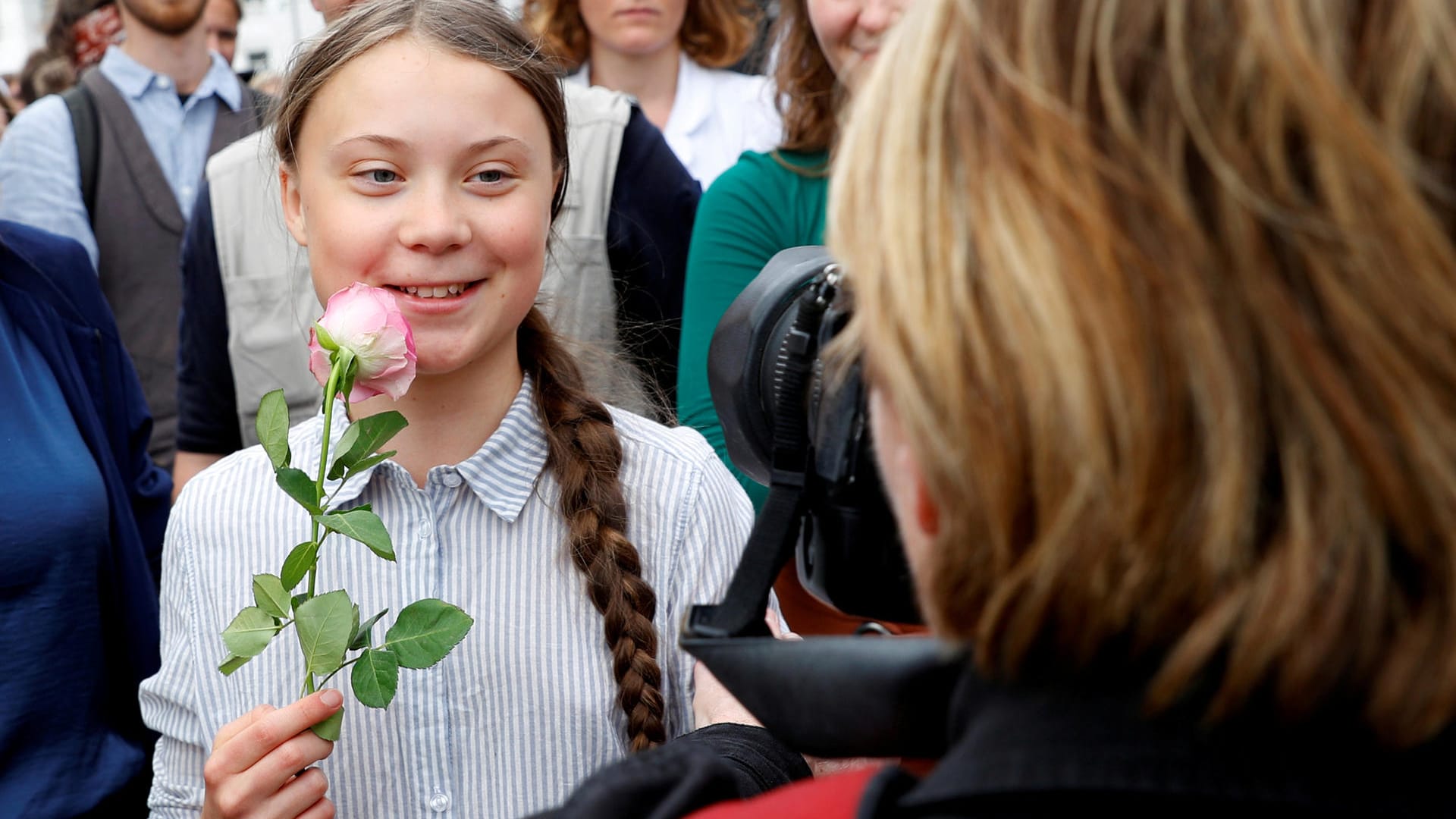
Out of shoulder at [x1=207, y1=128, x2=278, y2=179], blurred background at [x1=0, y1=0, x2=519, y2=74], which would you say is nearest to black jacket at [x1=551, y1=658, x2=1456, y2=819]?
shoulder at [x1=207, y1=128, x2=278, y2=179]

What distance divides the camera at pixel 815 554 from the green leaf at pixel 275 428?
0.43 metres

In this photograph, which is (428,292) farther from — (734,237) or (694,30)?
(694,30)

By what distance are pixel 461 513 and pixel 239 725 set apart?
0.36m

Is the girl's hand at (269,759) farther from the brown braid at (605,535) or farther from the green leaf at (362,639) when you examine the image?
the brown braid at (605,535)

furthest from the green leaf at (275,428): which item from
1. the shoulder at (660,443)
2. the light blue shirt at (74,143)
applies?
the light blue shirt at (74,143)

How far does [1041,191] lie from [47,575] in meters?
1.64

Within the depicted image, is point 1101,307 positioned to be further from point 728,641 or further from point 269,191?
point 269,191

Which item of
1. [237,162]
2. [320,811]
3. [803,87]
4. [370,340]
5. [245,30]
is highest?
[803,87]

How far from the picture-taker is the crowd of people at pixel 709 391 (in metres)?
0.69

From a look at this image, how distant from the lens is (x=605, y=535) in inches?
61.7

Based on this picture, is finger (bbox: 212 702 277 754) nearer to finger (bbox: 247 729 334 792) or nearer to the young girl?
finger (bbox: 247 729 334 792)

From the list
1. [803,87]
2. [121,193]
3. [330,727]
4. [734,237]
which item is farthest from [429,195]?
[121,193]

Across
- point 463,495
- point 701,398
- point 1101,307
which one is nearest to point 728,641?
point 1101,307

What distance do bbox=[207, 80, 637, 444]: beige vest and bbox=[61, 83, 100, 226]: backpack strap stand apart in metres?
0.69
